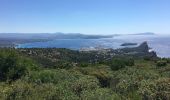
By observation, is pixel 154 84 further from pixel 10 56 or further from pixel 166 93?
pixel 10 56

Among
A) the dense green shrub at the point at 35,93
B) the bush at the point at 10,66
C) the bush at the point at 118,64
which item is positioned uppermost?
the dense green shrub at the point at 35,93

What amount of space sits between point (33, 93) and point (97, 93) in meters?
2.04

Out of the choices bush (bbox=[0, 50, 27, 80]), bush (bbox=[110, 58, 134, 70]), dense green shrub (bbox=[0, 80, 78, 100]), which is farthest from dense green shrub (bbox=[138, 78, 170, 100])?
bush (bbox=[110, 58, 134, 70])

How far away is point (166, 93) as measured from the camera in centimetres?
802

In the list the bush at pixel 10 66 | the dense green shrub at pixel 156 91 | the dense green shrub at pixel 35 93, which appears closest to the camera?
the dense green shrub at pixel 156 91

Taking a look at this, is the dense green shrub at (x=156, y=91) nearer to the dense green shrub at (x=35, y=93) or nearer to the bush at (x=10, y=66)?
the dense green shrub at (x=35, y=93)

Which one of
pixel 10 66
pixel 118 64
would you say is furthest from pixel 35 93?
pixel 118 64

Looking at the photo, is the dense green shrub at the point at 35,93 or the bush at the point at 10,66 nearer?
the dense green shrub at the point at 35,93

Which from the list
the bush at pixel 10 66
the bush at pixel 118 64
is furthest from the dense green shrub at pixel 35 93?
the bush at pixel 118 64

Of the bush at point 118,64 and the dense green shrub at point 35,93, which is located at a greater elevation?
the dense green shrub at point 35,93

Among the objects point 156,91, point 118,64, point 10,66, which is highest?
point 156,91

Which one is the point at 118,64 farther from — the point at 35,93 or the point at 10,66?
the point at 35,93

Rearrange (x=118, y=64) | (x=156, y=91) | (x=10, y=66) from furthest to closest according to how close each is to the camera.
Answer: (x=118, y=64)
(x=10, y=66)
(x=156, y=91)

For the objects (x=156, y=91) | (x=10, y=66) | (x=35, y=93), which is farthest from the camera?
(x=10, y=66)
